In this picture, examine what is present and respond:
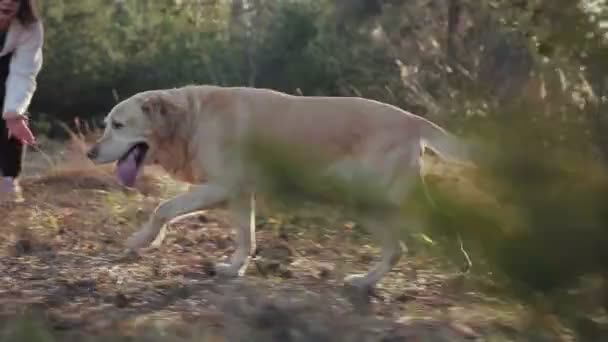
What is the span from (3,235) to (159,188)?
258 centimetres

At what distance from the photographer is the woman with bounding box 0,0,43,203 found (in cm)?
622

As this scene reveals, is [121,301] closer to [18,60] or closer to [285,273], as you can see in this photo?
[285,273]

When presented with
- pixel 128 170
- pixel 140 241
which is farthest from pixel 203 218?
pixel 140 241

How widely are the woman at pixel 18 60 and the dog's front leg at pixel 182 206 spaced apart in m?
1.49

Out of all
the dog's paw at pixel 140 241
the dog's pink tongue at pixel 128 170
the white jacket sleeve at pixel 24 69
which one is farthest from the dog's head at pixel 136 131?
the white jacket sleeve at pixel 24 69

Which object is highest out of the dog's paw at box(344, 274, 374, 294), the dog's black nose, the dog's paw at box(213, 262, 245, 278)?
the dog's black nose

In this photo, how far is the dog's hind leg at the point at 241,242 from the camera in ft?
17.2

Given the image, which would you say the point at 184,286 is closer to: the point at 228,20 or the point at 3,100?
the point at 3,100

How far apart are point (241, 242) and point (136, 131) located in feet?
2.62

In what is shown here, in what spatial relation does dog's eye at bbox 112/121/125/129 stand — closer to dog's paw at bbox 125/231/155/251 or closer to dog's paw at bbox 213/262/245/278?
dog's paw at bbox 125/231/155/251

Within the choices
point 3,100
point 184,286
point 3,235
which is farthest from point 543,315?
point 3,100

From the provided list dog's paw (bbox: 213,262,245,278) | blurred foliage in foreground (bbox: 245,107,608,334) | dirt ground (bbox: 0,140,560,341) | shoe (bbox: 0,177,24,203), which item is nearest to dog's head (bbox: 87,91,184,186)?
dirt ground (bbox: 0,140,560,341)

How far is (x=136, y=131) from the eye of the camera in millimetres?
5457

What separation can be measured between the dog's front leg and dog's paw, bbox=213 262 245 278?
313mm
